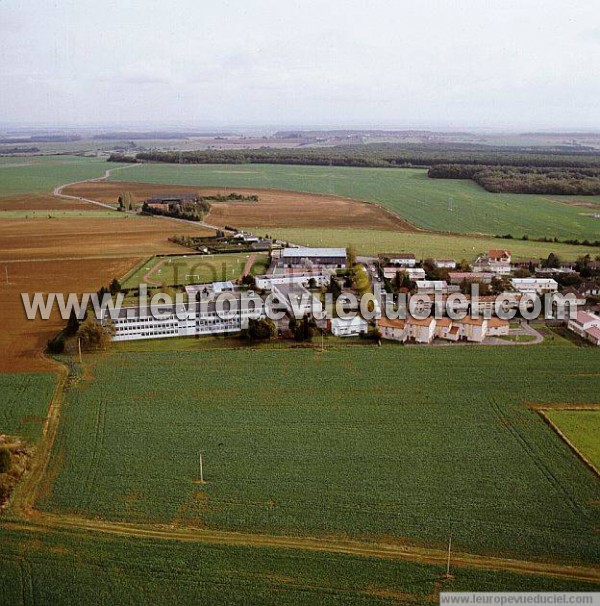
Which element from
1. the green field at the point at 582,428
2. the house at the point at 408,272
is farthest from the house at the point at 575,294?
the green field at the point at 582,428

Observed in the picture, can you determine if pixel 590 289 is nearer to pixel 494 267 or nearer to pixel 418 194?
pixel 494 267

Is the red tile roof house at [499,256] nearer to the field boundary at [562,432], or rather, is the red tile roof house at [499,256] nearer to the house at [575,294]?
the house at [575,294]

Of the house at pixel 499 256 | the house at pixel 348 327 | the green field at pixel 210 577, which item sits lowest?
the green field at pixel 210 577

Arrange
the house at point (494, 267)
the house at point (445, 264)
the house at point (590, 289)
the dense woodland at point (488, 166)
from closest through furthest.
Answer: the house at point (590, 289), the house at point (494, 267), the house at point (445, 264), the dense woodland at point (488, 166)

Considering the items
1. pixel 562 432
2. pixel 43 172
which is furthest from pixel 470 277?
pixel 43 172

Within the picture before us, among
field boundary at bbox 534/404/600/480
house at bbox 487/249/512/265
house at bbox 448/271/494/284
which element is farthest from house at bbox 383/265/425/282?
field boundary at bbox 534/404/600/480

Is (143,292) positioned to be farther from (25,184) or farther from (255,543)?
(25,184)
